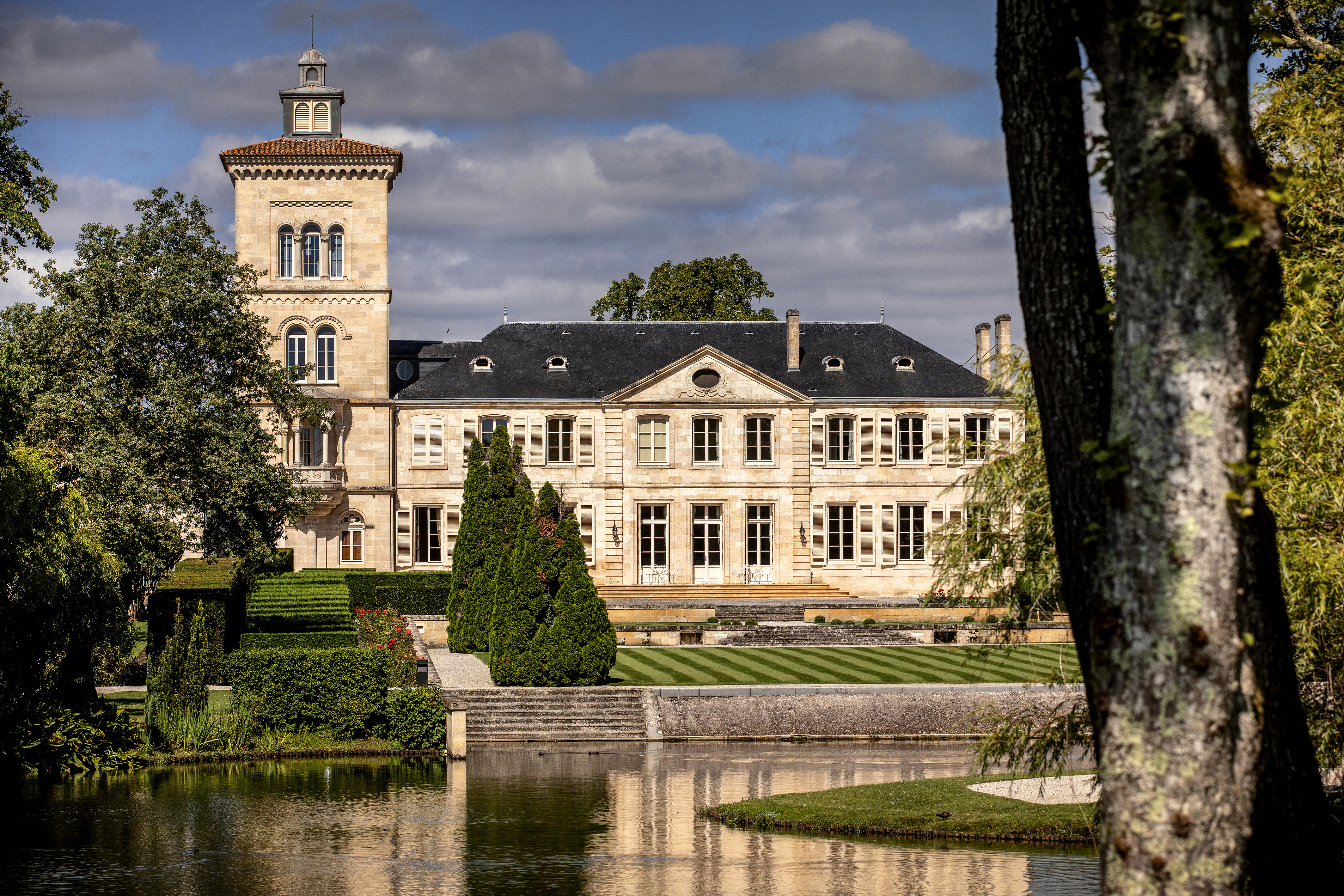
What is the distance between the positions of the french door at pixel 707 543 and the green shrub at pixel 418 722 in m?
25.5

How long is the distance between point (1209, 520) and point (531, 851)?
10429mm

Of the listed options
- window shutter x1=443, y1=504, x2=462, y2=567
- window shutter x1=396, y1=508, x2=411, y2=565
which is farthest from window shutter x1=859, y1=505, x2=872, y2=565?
window shutter x1=396, y1=508, x2=411, y2=565

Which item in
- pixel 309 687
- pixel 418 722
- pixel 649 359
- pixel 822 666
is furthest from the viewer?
pixel 649 359

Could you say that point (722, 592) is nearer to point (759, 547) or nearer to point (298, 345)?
point (759, 547)

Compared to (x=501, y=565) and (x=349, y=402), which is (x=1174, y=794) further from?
(x=349, y=402)

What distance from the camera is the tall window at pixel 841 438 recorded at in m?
48.3

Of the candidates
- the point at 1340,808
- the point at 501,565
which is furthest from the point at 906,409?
the point at 1340,808

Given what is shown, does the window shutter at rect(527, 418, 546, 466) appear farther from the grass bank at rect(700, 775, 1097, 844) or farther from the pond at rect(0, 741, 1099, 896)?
the grass bank at rect(700, 775, 1097, 844)

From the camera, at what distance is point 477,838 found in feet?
49.9

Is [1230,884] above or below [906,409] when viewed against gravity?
below

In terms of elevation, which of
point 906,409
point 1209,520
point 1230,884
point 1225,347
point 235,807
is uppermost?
point 906,409

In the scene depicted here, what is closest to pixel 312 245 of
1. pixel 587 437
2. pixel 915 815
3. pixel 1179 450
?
pixel 587 437

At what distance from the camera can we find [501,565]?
26.9 metres

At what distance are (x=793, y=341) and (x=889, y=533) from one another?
7.19 metres
